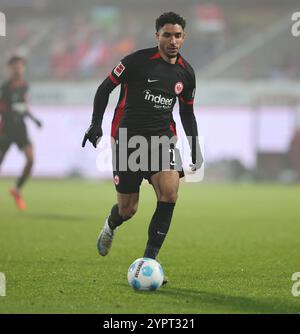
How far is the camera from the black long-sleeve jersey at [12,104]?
1520 centimetres

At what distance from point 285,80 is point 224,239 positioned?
65.4ft

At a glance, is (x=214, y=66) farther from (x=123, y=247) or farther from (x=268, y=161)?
(x=123, y=247)

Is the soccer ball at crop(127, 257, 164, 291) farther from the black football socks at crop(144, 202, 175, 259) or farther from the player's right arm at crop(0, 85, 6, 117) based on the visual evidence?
the player's right arm at crop(0, 85, 6, 117)

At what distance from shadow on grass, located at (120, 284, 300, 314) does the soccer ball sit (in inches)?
2.3

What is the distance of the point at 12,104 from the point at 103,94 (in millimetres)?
8382

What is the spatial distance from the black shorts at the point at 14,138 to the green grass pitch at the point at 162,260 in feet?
4.04

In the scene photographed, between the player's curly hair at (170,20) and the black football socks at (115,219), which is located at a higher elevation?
the player's curly hair at (170,20)

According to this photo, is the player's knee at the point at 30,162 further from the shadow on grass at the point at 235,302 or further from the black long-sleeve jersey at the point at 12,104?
the shadow on grass at the point at 235,302

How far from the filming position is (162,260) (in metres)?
8.66

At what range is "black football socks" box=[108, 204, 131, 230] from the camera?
25.4 feet

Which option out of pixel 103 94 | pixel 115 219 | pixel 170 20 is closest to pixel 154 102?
pixel 103 94

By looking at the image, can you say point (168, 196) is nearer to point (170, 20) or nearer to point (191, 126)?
point (191, 126)

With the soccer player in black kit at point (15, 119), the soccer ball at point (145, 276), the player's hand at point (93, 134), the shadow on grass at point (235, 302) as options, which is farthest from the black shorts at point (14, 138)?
the shadow on grass at point (235, 302)

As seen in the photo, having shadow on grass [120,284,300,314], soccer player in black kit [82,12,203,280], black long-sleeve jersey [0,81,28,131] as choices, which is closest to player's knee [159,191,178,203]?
soccer player in black kit [82,12,203,280]
